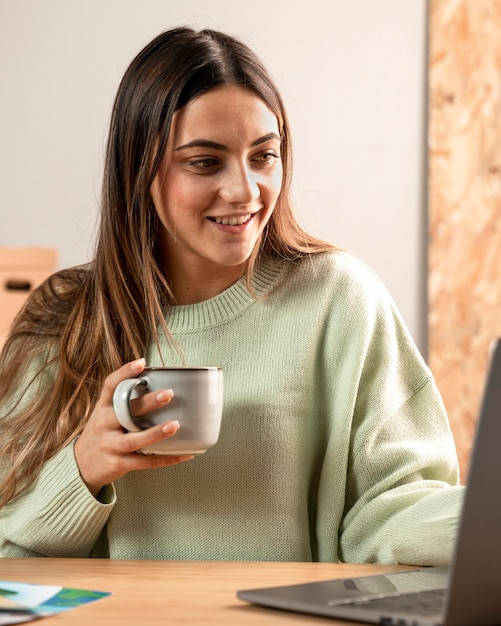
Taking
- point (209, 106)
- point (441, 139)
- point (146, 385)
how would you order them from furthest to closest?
point (441, 139) < point (209, 106) < point (146, 385)

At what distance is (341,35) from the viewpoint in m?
2.65

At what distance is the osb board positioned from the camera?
8.57ft

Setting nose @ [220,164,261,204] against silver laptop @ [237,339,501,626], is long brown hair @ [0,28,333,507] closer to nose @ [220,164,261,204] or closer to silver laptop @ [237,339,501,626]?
nose @ [220,164,261,204]

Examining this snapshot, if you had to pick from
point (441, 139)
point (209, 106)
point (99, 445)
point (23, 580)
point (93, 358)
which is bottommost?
point (23, 580)

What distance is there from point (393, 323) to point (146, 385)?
454mm

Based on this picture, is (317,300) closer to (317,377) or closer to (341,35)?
(317,377)

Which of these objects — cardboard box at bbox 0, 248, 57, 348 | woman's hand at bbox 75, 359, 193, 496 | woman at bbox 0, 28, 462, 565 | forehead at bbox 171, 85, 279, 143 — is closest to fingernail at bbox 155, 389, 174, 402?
woman's hand at bbox 75, 359, 193, 496

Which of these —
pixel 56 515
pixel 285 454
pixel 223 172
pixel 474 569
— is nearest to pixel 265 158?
pixel 223 172

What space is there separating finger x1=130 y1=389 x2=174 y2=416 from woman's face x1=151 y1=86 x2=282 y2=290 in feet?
1.05

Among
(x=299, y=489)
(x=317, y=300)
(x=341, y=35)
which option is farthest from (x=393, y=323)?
(x=341, y=35)

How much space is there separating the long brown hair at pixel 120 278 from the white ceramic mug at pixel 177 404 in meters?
0.25

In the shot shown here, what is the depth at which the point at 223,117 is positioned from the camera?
1305mm

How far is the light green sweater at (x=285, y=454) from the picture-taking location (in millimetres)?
1243

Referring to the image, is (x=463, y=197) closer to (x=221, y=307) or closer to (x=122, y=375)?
(x=221, y=307)
